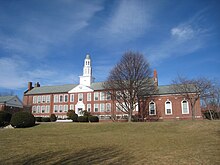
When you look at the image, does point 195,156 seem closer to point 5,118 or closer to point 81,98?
point 5,118

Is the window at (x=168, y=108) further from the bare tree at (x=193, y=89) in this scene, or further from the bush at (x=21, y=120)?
the bush at (x=21, y=120)

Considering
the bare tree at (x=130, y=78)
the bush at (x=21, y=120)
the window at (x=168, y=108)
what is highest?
the bare tree at (x=130, y=78)

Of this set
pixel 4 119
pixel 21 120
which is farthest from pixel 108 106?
pixel 21 120

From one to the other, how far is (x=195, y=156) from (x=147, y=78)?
87.6 ft

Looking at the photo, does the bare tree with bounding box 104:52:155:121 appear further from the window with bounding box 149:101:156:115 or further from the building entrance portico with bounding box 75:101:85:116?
the building entrance portico with bounding box 75:101:85:116

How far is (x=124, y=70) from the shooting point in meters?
34.9

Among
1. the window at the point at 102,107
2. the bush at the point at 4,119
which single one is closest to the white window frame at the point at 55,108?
the window at the point at 102,107

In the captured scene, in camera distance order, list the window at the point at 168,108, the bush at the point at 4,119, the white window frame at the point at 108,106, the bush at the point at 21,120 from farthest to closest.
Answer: the white window frame at the point at 108,106 → the window at the point at 168,108 → the bush at the point at 4,119 → the bush at the point at 21,120

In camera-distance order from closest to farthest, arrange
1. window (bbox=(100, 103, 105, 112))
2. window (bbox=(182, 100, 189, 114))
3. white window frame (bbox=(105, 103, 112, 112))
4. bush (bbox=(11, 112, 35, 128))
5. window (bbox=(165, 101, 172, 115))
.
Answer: bush (bbox=(11, 112, 35, 128)), window (bbox=(182, 100, 189, 114)), window (bbox=(165, 101, 172, 115)), white window frame (bbox=(105, 103, 112, 112)), window (bbox=(100, 103, 105, 112))

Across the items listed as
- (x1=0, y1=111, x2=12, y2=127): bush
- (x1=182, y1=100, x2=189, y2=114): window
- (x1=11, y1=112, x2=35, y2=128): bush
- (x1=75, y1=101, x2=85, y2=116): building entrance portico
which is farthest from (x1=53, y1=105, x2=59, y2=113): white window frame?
(x1=182, y1=100, x2=189, y2=114): window

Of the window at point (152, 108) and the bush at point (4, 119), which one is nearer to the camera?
the bush at point (4, 119)

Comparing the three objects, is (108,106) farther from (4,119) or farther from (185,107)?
(4,119)

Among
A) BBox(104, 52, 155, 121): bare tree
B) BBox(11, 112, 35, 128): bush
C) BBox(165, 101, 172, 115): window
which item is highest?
BBox(104, 52, 155, 121): bare tree

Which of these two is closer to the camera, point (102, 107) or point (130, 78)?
point (130, 78)
